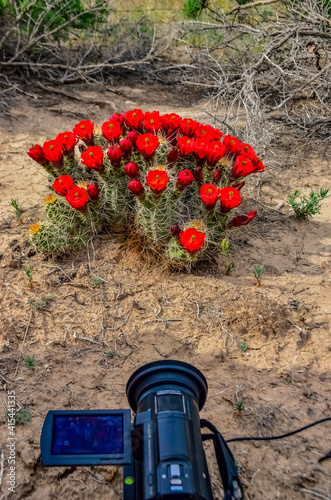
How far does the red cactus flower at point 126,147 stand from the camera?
2592 mm

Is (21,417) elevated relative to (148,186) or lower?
lower

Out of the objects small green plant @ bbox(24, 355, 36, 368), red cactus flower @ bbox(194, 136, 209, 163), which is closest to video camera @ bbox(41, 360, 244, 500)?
small green plant @ bbox(24, 355, 36, 368)

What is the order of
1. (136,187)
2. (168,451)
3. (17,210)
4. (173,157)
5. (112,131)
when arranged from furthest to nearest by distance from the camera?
1. (17,210)
2. (112,131)
3. (173,157)
4. (136,187)
5. (168,451)

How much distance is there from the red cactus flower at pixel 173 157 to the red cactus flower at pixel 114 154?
0.29 metres

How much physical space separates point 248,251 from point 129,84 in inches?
161

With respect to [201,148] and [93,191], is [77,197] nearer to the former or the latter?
[93,191]

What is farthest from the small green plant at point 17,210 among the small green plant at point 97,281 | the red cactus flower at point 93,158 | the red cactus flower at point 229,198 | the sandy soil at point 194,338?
the red cactus flower at point 229,198

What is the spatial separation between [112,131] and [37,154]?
1.61 feet

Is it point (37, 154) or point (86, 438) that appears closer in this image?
point (86, 438)

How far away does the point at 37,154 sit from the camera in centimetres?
271

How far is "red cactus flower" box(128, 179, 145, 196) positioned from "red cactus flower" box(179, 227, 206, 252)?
1.09 feet

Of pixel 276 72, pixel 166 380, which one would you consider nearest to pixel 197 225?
pixel 166 380

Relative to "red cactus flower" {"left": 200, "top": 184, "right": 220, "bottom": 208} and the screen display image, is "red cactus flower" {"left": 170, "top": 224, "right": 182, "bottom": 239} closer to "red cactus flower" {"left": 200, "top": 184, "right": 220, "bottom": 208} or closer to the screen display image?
"red cactus flower" {"left": 200, "top": 184, "right": 220, "bottom": 208}

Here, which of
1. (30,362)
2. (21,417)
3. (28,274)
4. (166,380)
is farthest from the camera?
(28,274)
